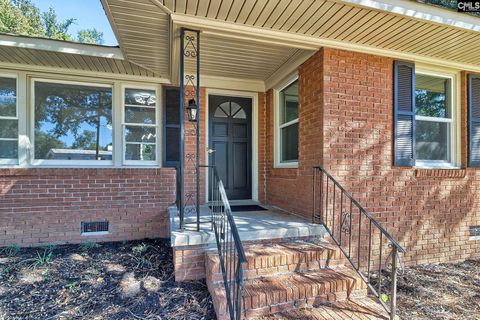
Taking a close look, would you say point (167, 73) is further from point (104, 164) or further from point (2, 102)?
point (2, 102)

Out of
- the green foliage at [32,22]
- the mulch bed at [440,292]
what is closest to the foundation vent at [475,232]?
the mulch bed at [440,292]

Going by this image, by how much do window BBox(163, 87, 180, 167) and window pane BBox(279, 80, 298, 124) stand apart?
1.86 metres

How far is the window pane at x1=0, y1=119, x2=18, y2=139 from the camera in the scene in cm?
374

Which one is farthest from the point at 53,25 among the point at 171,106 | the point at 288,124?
the point at 288,124

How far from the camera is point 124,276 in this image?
2770 mm

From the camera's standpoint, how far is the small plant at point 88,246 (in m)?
3.56

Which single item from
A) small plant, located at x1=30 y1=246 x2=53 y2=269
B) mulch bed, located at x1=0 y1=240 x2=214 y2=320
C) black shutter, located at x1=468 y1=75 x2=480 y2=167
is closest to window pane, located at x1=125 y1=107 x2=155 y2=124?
mulch bed, located at x1=0 y1=240 x2=214 y2=320

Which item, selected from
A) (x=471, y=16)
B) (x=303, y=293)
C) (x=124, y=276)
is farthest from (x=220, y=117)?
(x=471, y=16)

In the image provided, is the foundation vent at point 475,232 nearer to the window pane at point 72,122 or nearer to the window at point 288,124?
the window at point 288,124

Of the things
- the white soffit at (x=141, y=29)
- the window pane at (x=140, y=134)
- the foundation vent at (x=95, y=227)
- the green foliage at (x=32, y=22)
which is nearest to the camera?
the white soffit at (x=141, y=29)

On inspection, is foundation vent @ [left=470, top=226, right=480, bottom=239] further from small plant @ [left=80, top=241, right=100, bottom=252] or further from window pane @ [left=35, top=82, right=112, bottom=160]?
window pane @ [left=35, top=82, right=112, bottom=160]

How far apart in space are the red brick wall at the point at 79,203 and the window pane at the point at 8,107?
888 millimetres

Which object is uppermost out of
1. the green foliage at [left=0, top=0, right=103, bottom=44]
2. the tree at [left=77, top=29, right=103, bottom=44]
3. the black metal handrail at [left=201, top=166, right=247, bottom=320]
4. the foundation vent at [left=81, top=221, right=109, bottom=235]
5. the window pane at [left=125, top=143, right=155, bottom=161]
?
the tree at [left=77, top=29, right=103, bottom=44]

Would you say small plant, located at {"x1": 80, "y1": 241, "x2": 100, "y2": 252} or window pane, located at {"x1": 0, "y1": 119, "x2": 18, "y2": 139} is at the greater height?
window pane, located at {"x1": 0, "y1": 119, "x2": 18, "y2": 139}
